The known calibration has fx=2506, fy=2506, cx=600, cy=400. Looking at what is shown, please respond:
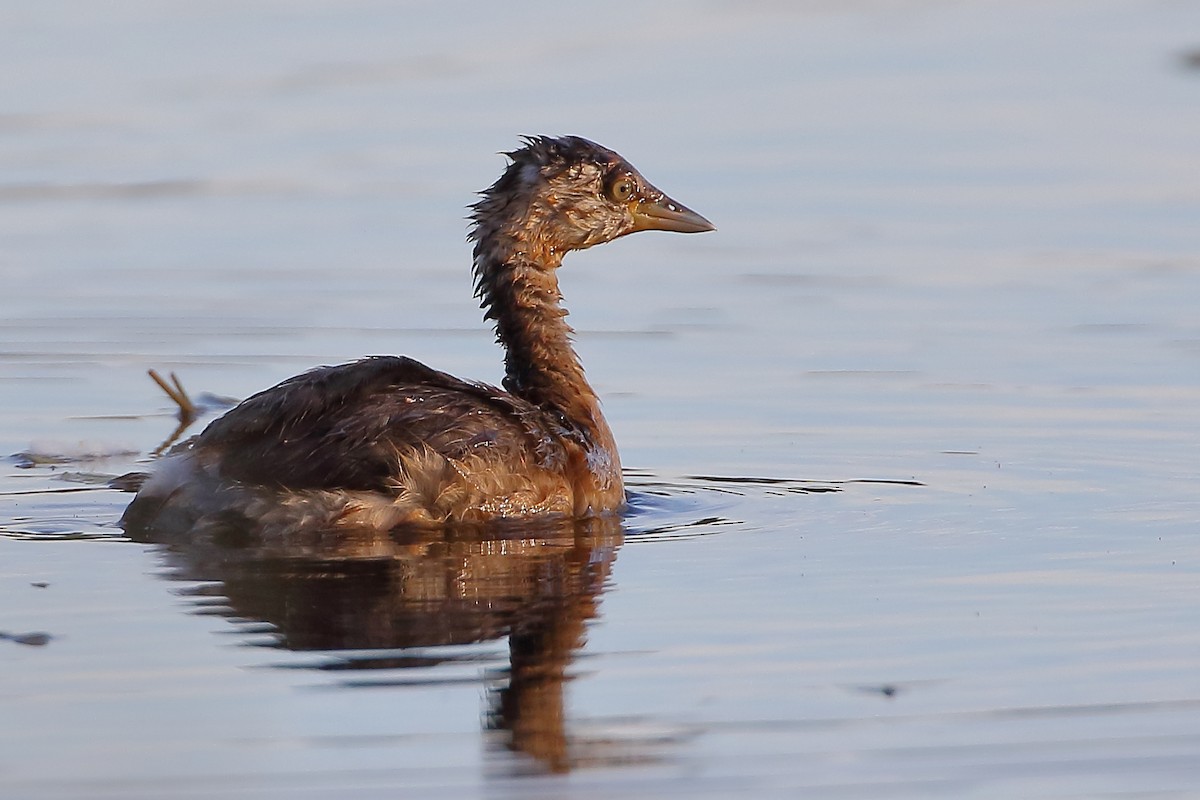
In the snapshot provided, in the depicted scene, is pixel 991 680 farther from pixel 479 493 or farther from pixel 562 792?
pixel 479 493

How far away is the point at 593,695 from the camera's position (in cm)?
673

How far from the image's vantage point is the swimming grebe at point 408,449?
882cm

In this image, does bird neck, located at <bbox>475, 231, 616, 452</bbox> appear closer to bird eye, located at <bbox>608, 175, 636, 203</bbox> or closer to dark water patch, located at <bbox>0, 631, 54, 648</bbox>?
bird eye, located at <bbox>608, 175, 636, 203</bbox>

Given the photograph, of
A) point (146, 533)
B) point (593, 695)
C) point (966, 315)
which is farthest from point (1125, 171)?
point (593, 695)

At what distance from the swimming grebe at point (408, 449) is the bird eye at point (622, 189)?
51 cm

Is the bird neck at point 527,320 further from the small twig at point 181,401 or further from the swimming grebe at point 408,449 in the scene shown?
the small twig at point 181,401

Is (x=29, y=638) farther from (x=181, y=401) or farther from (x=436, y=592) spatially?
(x=181, y=401)

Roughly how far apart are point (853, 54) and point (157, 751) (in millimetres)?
14473

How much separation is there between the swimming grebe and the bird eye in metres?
0.51

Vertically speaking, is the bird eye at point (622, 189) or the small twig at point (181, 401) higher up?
the bird eye at point (622, 189)

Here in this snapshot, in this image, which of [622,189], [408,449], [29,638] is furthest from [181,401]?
A: [29,638]

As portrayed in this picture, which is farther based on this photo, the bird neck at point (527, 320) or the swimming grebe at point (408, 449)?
the bird neck at point (527, 320)

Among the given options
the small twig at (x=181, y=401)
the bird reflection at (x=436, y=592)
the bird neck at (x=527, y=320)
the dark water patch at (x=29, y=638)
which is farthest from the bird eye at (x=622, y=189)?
the dark water patch at (x=29, y=638)

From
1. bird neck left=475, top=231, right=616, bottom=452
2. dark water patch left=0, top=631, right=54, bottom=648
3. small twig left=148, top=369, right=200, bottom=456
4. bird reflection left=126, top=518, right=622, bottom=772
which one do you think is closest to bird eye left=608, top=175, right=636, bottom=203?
bird neck left=475, top=231, right=616, bottom=452
